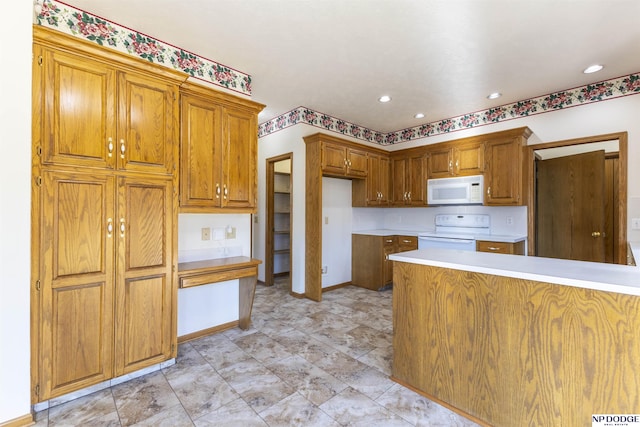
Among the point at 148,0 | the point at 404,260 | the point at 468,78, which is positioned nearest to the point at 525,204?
the point at 468,78

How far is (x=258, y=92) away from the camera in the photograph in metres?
3.49

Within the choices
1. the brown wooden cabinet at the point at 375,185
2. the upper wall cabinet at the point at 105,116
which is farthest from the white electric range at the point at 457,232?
the upper wall cabinet at the point at 105,116

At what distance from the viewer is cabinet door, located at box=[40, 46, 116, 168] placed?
5.53 ft

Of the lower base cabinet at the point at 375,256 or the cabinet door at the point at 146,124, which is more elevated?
the cabinet door at the point at 146,124

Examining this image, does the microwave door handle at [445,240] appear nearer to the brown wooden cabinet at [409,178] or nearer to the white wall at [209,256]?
the brown wooden cabinet at [409,178]

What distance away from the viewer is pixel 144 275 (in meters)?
2.04

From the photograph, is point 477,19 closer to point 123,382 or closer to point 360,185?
point 360,185

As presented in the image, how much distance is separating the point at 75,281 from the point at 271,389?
146 centimetres

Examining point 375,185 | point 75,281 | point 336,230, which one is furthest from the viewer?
point 375,185

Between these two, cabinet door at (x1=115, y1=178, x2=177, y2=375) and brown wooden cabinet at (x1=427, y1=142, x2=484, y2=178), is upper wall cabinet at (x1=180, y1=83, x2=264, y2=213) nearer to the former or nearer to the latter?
cabinet door at (x1=115, y1=178, x2=177, y2=375)

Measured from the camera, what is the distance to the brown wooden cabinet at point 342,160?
3902mm

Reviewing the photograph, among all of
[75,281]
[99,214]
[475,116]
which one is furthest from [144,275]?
[475,116]

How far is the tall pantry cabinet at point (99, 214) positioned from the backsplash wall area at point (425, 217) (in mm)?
3300

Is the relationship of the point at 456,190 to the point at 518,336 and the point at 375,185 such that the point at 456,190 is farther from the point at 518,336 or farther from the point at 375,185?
the point at 518,336
